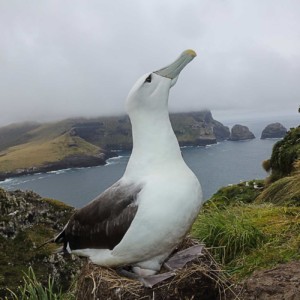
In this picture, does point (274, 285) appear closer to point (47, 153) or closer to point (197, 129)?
point (47, 153)

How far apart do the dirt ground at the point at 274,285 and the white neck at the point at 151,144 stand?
1.47 m

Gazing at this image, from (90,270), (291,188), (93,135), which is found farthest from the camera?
(93,135)

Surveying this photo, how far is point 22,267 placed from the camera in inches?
261

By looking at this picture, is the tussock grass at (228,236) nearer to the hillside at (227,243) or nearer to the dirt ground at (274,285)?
the hillside at (227,243)

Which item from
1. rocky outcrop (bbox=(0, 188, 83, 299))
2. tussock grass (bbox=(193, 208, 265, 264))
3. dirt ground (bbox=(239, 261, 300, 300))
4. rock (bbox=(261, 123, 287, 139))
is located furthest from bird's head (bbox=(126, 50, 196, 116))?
rock (bbox=(261, 123, 287, 139))

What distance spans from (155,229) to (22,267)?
3881 mm

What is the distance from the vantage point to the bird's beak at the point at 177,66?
3834mm

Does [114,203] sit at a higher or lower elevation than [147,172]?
lower

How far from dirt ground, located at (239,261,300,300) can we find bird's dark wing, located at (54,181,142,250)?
135cm

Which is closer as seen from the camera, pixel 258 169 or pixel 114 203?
pixel 114 203

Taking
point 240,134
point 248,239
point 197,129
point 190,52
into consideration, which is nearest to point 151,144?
point 190,52

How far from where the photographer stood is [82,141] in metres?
115

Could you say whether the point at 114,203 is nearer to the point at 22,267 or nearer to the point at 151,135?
the point at 151,135

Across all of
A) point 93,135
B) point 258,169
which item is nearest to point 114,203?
point 258,169
